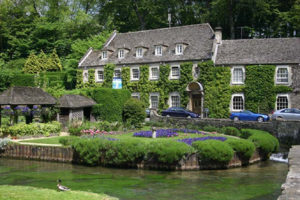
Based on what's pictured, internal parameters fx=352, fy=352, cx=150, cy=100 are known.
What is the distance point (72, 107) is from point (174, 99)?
1398 cm

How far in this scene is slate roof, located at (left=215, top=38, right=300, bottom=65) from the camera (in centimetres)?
3703

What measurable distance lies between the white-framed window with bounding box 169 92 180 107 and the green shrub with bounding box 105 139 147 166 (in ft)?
68.2

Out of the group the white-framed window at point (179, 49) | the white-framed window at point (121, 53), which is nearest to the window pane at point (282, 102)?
the white-framed window at point (179, 49)

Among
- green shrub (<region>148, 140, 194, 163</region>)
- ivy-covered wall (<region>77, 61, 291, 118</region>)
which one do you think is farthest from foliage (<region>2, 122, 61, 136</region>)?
ivy-covered wall (<region>77, 61, 291, 118</region>)

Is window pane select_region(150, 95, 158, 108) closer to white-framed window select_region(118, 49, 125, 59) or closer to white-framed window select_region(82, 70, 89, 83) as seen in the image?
white-framed window select_region(118, 49, 125, 59)

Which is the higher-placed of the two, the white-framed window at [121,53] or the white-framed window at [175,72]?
the white-framed window at [121,53]

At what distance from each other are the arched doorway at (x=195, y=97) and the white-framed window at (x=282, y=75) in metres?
8.11

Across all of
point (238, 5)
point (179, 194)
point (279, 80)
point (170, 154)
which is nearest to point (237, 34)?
point (238, 5)

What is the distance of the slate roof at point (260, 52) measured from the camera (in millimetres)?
37031

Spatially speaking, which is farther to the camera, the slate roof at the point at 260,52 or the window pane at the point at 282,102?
the slate roof at the point at 260,52

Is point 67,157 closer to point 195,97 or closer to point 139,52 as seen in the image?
point 195,97

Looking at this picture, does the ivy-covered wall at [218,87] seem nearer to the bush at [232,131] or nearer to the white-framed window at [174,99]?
the white-framed window at [174,99]

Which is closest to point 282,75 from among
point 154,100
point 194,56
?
point 194,56

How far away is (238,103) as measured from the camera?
38.7 m
